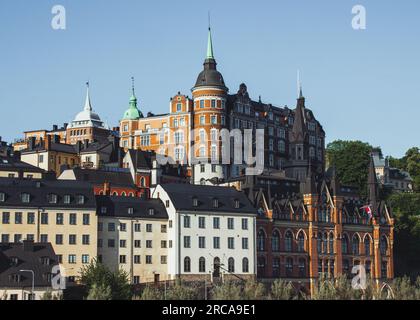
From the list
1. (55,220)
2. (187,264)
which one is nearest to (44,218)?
(55,220)

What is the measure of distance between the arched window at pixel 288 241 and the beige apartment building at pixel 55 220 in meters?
31.7

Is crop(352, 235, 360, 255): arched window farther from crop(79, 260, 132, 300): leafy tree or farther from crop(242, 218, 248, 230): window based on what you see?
crop(79, 260, 132, 300): leafy tree

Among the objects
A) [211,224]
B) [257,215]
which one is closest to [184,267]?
[211,224]

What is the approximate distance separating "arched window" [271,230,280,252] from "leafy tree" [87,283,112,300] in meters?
40.4

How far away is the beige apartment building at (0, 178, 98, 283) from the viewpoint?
11988 centimetres

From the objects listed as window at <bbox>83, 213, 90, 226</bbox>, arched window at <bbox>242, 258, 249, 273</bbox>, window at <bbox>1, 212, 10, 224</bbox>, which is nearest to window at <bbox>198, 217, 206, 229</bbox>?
arched window at <bbox>242, 258, 249, 273</bbox>

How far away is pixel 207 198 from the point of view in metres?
134

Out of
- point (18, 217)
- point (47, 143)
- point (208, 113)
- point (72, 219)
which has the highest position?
point (208, 113)

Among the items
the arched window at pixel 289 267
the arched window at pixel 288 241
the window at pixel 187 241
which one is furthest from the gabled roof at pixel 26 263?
the arched window at pixel 288 241

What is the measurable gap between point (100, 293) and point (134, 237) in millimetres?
→ 28845

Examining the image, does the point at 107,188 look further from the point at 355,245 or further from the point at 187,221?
the point at 355,245

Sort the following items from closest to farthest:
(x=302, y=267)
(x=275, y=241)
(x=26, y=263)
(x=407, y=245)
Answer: (x=26, y=263) < (x=275, y=241) < (x=302, y=267) < (x=407, y=245)

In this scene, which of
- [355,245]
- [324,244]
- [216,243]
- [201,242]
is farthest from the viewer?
[355,245]

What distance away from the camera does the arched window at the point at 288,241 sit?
14200 cm
